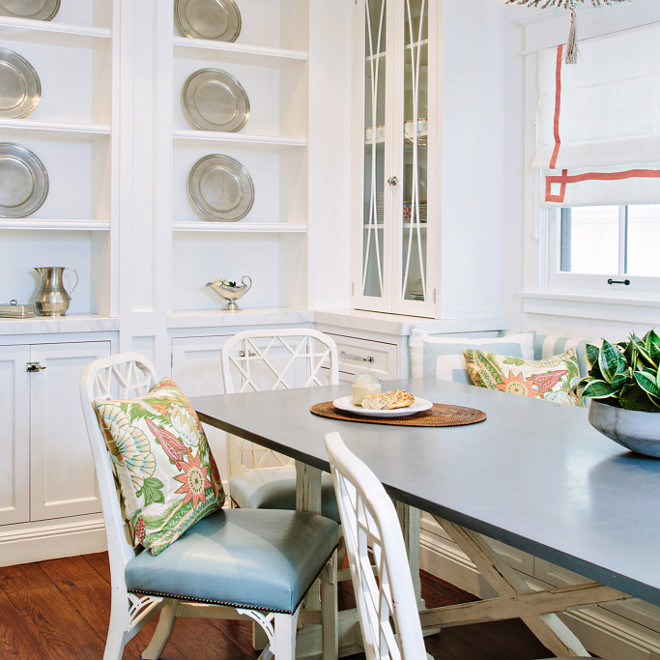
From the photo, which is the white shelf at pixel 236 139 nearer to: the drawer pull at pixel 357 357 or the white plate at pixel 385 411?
the drawer pull at pixel 357 357

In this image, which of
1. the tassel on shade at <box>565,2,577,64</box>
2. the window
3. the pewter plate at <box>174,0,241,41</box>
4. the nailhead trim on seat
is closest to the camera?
the nailhead trim on seat

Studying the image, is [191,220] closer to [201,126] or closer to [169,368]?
[201,126]

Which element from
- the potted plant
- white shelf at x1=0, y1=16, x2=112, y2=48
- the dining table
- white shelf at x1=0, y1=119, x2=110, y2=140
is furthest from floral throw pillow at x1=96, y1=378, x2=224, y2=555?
white shelf at x1=0, y1=16, x2=112, y2=48

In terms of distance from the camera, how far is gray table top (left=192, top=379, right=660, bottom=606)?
48.2 inches

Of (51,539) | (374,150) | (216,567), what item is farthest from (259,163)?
(216,567)

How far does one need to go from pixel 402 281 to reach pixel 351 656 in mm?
1603

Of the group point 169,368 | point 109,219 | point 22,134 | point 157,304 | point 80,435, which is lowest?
point 80,435

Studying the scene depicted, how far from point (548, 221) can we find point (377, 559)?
2372 millimetres

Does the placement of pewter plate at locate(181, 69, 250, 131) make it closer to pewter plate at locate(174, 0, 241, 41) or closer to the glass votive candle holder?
pewter plate at locate(174, 0, 241, 41)

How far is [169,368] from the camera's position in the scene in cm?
357

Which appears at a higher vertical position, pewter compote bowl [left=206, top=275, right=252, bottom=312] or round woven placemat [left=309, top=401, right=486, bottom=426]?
pewter compote bowl [left=206, top=275, right=252, bottom=312]

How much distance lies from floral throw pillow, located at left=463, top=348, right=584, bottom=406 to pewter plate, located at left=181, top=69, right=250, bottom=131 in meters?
1.78

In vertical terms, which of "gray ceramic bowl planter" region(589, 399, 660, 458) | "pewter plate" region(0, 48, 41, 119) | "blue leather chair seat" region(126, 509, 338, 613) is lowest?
"blue leather chair seat" region(126, 509, 338, 613)

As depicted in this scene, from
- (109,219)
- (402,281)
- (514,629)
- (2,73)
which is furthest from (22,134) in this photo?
(514,629)
